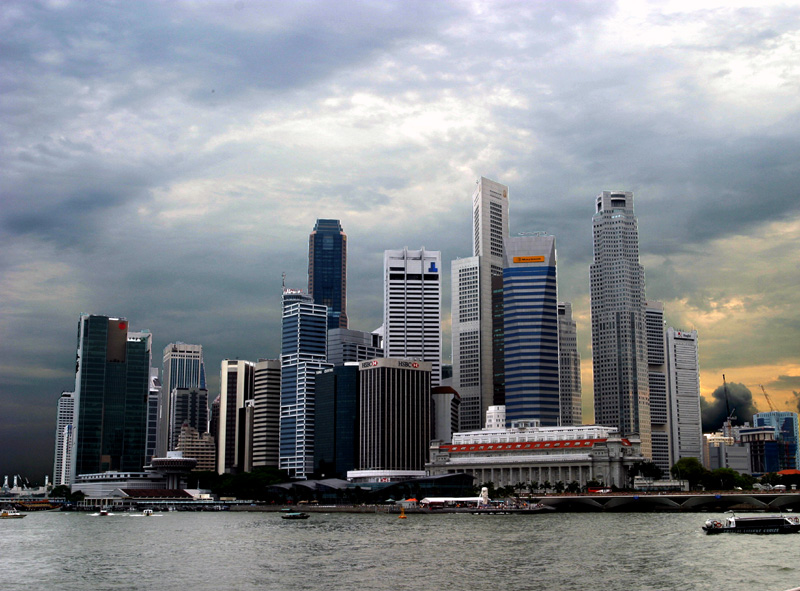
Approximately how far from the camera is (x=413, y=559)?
111 m

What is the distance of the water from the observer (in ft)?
297

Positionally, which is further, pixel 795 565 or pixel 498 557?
pixel 498 557

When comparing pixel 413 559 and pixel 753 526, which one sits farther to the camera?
pixel 753 526

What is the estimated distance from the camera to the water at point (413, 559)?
297 ft

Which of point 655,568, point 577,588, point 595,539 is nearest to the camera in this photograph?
point 577,588

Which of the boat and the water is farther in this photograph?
the boat

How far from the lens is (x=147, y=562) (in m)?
113

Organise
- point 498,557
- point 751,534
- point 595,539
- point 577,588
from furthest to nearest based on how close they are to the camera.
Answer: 1. point 751,534
2. point 595,539
3. point 498,557
4. point 577,588

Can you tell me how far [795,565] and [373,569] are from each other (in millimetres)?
45435

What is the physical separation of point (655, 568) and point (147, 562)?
195ft

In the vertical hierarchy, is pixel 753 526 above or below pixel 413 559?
above

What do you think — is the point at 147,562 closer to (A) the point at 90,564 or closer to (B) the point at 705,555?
(A) the point at 90,564

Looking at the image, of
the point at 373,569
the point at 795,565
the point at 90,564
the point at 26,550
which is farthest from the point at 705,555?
the point at 26,550

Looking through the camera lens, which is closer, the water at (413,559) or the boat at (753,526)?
the water at (413,559)
